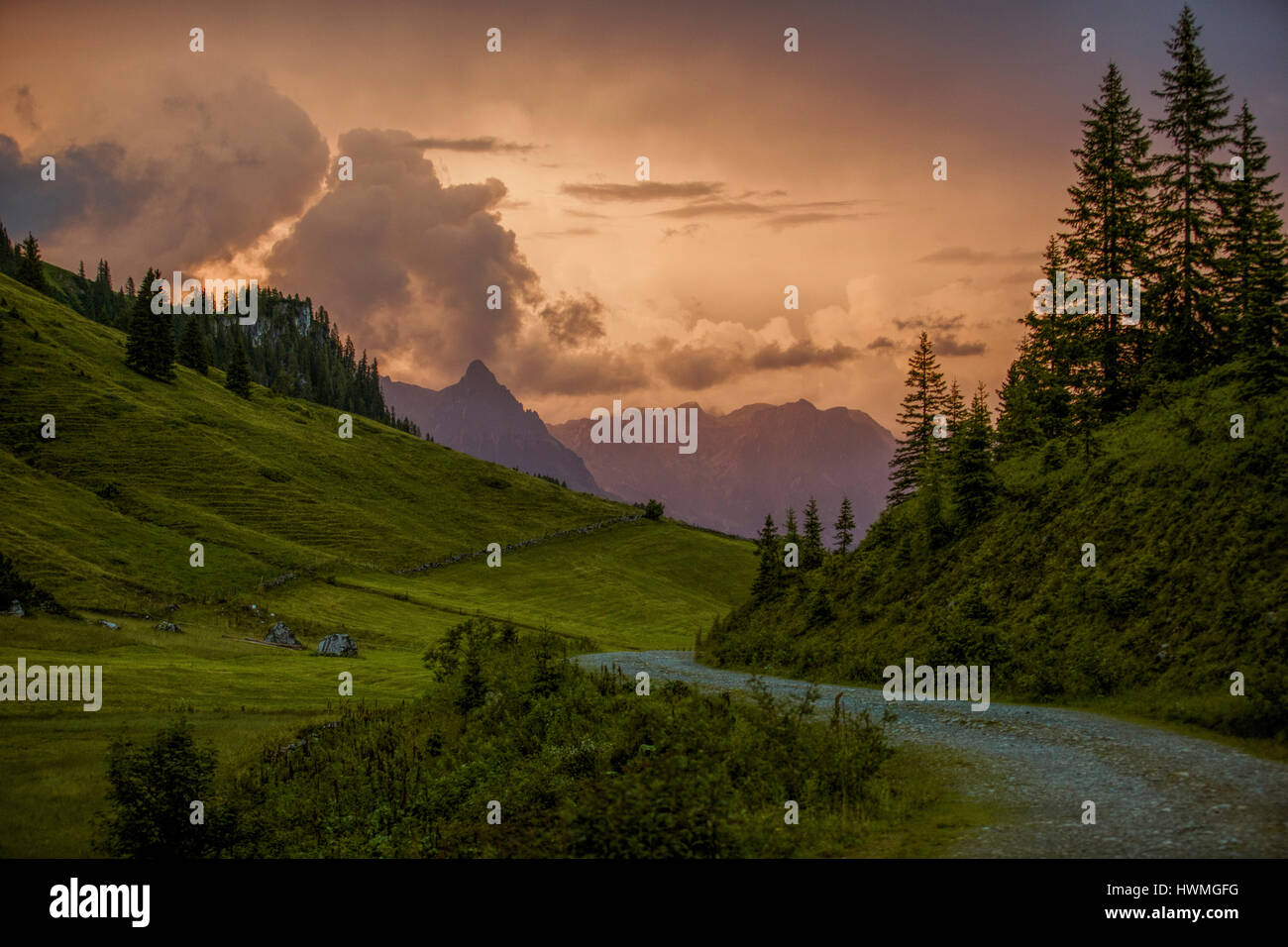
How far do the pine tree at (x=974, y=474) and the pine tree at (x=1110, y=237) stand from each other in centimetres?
973

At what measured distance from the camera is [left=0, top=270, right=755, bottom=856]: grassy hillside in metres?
29.3

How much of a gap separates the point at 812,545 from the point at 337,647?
32519 mm

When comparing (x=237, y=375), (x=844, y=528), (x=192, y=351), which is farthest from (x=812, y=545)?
(x=192, y=351)

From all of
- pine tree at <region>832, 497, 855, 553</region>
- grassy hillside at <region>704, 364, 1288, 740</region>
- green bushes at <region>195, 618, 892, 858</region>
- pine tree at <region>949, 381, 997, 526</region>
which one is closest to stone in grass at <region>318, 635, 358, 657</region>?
green bushes at <region>195, 618, 892, 858</region>

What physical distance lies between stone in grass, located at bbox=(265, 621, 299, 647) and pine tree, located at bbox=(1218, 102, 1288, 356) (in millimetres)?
56587

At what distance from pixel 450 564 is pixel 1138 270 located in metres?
81.1

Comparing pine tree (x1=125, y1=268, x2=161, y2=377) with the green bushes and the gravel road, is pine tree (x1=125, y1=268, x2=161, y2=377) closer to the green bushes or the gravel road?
the green bushes

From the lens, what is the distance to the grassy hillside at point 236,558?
29.3 m

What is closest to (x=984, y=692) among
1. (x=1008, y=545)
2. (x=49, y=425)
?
(x=1008, y=545)

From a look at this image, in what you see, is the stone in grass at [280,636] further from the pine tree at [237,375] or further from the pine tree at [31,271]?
the pine tree at [31,271]

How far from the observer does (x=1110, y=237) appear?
45.6 meters

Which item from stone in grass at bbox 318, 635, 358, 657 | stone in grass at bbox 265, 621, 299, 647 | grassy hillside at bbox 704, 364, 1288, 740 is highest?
grassy hillside at bbox 704, 364, 1288, 740

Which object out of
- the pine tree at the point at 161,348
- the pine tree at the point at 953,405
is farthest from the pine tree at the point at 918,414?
the pine tree at the point at 161,348
